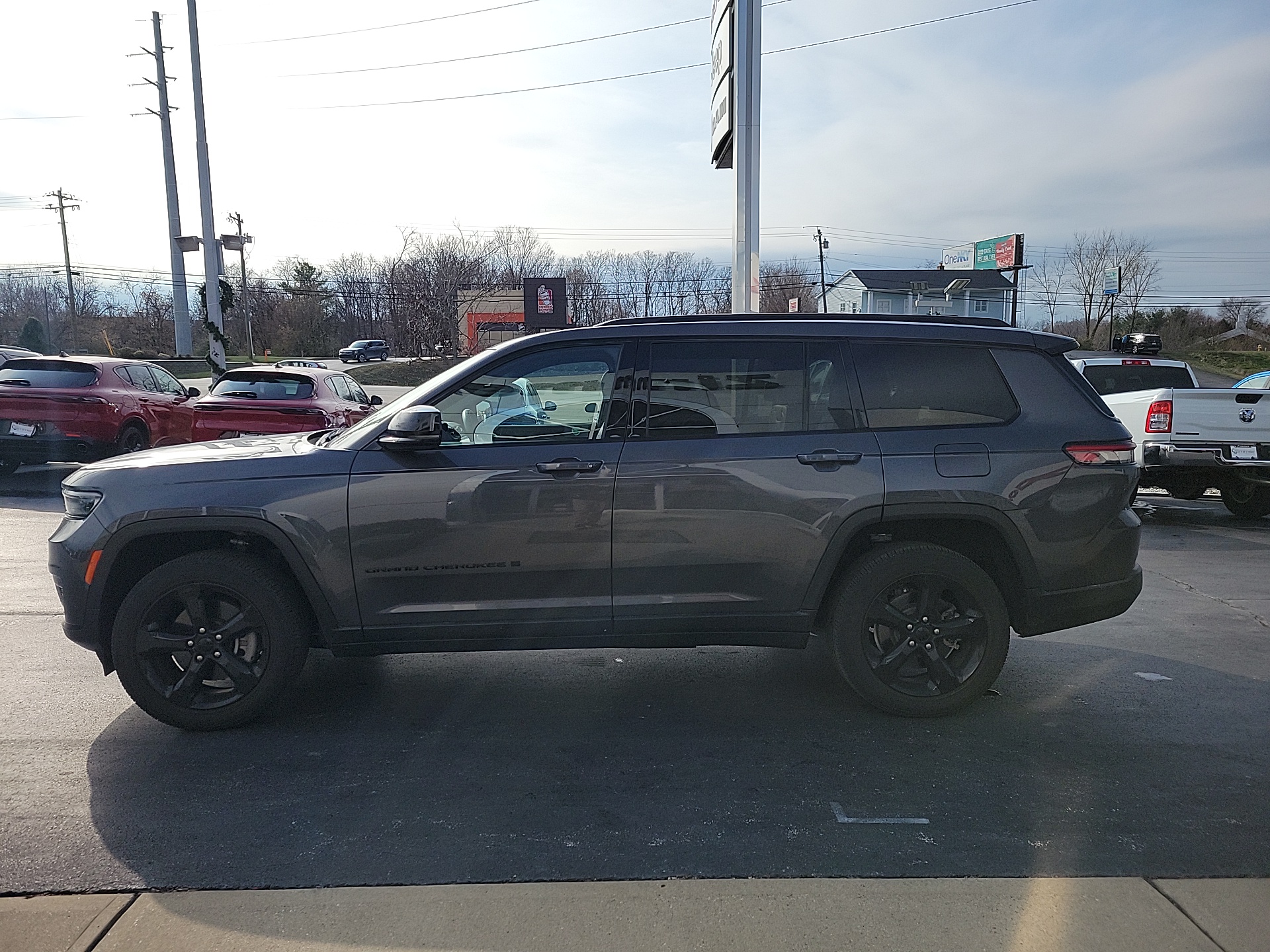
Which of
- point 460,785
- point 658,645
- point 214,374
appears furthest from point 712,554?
point 214,374

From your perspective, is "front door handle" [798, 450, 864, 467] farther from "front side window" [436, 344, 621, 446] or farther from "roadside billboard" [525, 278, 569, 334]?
"roadside billboard" [525, 278, 569, 334]

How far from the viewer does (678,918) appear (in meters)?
2.73

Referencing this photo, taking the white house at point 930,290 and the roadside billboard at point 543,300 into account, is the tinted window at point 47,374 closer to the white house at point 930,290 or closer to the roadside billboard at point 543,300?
the roadside billboard at point 543,300

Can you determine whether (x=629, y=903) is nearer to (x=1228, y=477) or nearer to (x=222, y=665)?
(x=222, y=665)

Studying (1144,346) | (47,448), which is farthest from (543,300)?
(1144,346)

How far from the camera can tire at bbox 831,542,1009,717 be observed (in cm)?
426

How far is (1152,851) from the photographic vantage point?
3.16m

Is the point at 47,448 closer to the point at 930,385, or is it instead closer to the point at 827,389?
the point at 827,389

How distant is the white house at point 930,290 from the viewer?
228 feet

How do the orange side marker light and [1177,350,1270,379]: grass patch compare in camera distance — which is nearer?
the orange side marker light

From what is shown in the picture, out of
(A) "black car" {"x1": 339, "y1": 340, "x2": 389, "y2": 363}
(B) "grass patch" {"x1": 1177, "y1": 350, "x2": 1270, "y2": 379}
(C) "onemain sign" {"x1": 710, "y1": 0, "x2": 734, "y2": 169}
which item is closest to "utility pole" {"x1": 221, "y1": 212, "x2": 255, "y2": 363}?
(A) "black car" {"x1": 339, "y1": 340, "x2": 389, "y2": 363}

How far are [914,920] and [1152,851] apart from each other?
108 cm

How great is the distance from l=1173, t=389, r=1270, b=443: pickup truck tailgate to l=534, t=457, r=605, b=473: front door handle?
26.6ft

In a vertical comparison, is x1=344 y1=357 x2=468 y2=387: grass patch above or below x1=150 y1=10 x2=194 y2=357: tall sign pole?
below
